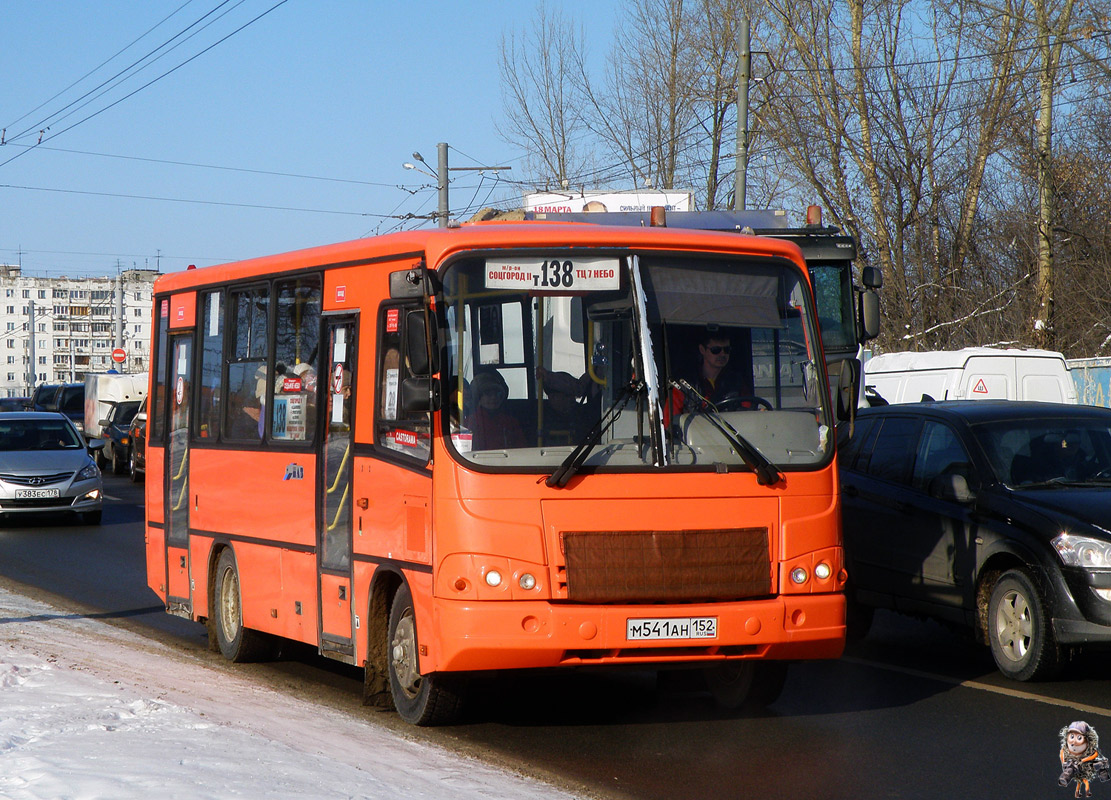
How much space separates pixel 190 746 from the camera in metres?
6.53

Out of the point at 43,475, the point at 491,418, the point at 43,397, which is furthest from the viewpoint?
the point at 43,397

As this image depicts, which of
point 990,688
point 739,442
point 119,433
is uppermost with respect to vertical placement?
point 739,442

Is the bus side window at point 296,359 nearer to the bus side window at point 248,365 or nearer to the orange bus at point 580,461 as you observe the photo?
the bus side window at point 248,365

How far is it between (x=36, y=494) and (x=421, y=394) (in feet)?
52.6

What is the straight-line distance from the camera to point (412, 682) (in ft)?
25.7

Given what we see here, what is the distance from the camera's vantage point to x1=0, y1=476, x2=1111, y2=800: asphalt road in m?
6.59

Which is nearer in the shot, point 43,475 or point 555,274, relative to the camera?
point 555,274

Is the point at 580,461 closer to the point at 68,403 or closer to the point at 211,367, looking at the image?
the point at 211,367

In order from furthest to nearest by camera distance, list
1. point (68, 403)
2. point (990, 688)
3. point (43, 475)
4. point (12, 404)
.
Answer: point (12, 404) < point (68, 403) < point (43, 475) < point (990, 688)

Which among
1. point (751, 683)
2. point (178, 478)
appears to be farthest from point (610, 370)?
point (178, 478)

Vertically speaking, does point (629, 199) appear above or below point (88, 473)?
above

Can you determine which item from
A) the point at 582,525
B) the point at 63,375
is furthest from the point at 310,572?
the point at 63,375

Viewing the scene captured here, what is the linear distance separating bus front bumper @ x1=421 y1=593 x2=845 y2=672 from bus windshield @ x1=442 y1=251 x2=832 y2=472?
0.72m

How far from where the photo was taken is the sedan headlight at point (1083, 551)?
870 cm
